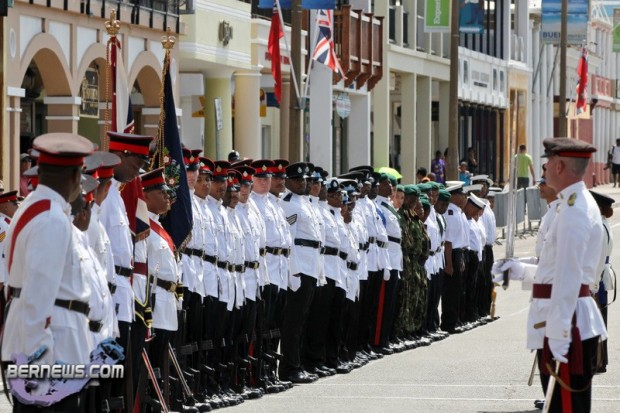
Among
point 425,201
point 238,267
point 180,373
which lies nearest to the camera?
point 180,373

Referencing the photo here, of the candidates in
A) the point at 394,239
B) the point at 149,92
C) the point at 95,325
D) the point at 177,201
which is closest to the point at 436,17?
the point at 149,92

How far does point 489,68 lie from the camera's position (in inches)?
2365

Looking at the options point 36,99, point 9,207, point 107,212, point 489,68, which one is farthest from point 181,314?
point 489,68

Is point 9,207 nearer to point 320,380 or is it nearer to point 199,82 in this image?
point 320,380

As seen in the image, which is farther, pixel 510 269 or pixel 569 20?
pixel 569 20

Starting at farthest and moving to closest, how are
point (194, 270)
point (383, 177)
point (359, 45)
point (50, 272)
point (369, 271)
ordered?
point (359, 45), point (383, 177), point (369, 271), point (194, 270), point (50, 272)

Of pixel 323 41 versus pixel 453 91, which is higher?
pixel 323 41

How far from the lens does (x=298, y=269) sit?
1703 centimetres

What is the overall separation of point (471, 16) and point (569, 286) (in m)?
35.9

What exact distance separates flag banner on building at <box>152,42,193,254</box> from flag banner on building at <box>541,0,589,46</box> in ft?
134

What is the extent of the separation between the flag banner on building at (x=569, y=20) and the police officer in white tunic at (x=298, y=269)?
125 feet

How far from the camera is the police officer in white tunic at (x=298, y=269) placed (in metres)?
17.0

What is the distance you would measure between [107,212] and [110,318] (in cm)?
203

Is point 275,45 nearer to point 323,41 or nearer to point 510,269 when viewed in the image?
point 323,41
